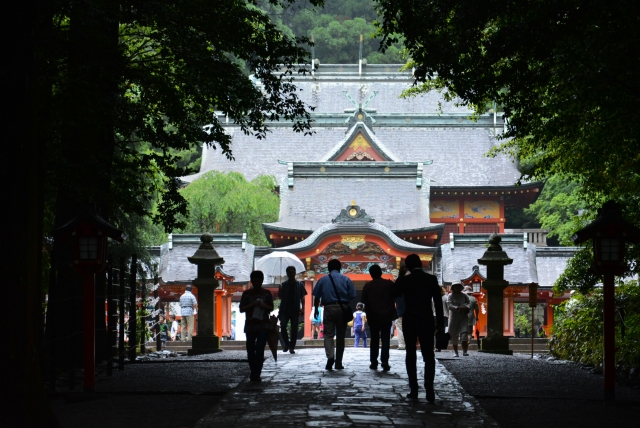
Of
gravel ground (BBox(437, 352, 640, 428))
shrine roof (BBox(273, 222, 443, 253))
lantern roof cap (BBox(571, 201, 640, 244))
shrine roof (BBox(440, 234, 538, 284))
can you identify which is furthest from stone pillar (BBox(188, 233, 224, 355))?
shrine roof (BBox(440, 234, 538, 284))

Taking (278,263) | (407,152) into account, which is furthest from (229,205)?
(407,152)

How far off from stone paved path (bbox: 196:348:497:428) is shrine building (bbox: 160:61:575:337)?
17877mm

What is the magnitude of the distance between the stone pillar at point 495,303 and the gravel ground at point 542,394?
136 inches

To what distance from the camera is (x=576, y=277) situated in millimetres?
15547

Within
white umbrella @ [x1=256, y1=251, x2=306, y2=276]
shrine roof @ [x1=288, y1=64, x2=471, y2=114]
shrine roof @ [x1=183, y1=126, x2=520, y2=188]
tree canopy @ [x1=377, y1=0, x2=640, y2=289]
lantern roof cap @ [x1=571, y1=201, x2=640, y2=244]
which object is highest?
shrine roof @ [x1=288, y1=64, x2=471, y2=114]

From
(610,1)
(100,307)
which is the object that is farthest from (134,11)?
(610,1)

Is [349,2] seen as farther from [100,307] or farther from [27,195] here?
[27,195]

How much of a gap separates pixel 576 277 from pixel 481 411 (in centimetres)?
683

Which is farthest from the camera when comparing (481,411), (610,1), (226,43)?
(226,43)

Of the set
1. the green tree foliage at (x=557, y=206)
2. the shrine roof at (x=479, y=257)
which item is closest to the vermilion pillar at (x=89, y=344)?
the shrine roof at (x=479, y=257)

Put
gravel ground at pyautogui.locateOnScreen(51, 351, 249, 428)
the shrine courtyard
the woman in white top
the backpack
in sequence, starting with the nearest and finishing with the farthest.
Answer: the shrine courtyard, gravel ground at pyautogui.locateOnScreen(51, 351, 249, 428), the woman in white top, the backpack

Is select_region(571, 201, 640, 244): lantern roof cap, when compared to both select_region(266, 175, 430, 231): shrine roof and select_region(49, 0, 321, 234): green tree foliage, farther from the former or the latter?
select_region(266, 175, 430, 231): shrine roof

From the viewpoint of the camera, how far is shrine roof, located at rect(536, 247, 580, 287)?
118 feet

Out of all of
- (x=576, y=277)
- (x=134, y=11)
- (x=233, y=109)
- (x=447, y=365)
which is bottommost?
(x=447, y=365)
